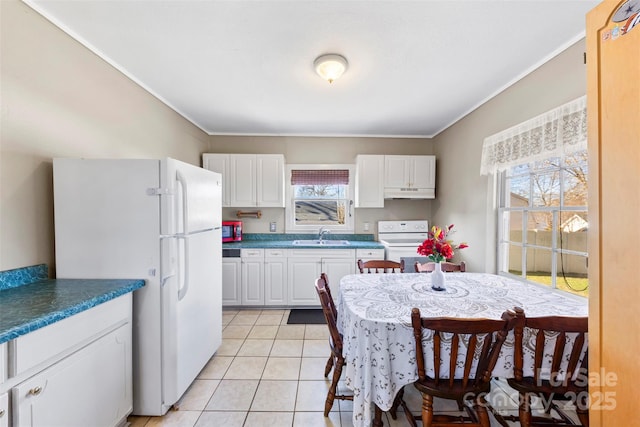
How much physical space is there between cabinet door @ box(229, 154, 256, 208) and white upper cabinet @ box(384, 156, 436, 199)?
1930 mm

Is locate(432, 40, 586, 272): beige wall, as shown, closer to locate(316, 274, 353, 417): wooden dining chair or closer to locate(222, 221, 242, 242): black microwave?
locate(316, 274, 353, 417): wooden dining chair

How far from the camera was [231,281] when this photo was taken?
3445 millimetres

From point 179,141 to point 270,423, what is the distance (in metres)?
2.98

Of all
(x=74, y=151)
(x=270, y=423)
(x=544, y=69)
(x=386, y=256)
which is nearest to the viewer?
(x=270, y=423)

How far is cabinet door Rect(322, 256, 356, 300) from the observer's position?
11.3 ft

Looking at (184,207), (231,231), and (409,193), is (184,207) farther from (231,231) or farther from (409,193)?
(409,193)

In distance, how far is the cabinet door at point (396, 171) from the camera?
12.5 ft

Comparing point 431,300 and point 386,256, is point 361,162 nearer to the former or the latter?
point 386,256

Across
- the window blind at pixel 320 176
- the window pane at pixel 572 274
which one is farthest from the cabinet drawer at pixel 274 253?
the window pane at pixel 572 274

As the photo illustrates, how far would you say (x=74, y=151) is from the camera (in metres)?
1.82

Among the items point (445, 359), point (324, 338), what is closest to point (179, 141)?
point (324, 338)

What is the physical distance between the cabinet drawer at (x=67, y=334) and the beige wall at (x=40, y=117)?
23.0 inches

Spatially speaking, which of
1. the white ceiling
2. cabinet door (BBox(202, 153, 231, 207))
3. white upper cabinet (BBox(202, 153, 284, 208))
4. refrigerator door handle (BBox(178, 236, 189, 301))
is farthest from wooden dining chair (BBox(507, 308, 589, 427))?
cabinet door (BBox(202, 153, 231, 207))

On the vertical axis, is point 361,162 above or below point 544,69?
below
